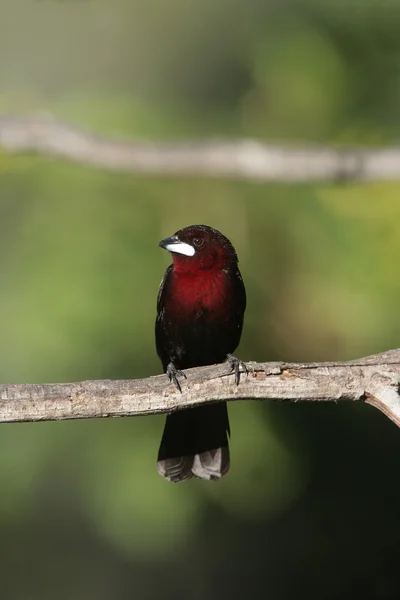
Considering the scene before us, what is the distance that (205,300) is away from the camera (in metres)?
5.15

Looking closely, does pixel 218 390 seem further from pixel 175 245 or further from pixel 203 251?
pixel 203 251

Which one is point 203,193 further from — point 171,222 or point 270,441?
point 270,441

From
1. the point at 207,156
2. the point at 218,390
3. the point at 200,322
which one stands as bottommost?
the point at 218,390

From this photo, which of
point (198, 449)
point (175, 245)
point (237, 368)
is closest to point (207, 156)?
point (175, 245)

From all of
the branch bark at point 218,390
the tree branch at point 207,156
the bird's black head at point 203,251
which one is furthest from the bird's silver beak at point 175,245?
the branch bark at point 218,390

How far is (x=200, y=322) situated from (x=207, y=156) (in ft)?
2.94

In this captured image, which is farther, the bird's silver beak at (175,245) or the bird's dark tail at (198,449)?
the bird's dark tail at (198,449)

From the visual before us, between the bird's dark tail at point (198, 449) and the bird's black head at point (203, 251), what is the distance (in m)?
0.74

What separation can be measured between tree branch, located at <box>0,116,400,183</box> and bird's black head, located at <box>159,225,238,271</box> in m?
0.31

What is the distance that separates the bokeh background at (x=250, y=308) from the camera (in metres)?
4.71

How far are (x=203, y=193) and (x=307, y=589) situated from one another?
253cm

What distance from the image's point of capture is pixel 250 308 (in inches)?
199

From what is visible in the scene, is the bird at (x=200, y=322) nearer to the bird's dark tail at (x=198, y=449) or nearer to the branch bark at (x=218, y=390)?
the bird's dark tail at (x=198, y=449)

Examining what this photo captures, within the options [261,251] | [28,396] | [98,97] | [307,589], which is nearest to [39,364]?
[28,396]
